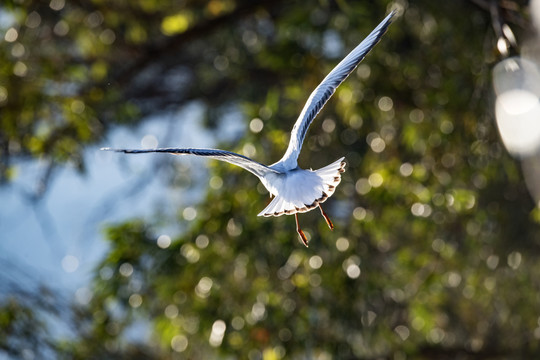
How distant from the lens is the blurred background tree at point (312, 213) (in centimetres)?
360

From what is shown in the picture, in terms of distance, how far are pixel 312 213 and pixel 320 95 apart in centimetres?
209

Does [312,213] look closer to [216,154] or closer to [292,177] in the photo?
[292,177]

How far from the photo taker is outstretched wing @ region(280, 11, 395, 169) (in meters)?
1.44

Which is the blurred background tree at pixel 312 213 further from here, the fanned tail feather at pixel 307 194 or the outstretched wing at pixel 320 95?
the fanned tail feather at pixel 307 194

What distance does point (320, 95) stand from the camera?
5.27 ft

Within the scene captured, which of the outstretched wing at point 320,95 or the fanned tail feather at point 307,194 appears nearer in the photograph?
the fanned tail feather at point 307,194

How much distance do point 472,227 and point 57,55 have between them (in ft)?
8.47

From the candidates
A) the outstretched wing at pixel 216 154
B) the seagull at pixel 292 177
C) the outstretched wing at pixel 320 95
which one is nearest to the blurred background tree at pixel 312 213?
the outstretched wing at pixel 320 95

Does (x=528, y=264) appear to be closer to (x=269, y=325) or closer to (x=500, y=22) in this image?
(x=269, y=325)

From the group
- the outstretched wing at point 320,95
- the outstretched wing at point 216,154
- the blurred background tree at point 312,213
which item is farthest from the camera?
the blurred background tree at point 312,213

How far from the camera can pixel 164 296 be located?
3.70 metres

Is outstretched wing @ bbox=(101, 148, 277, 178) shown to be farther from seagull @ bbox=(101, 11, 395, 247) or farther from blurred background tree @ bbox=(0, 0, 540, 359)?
blurred background tree @ bbox=(0, 0, 540, 359)

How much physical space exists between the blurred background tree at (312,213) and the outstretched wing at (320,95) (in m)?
1.25

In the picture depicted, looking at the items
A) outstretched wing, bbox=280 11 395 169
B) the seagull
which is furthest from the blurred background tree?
the seagull
